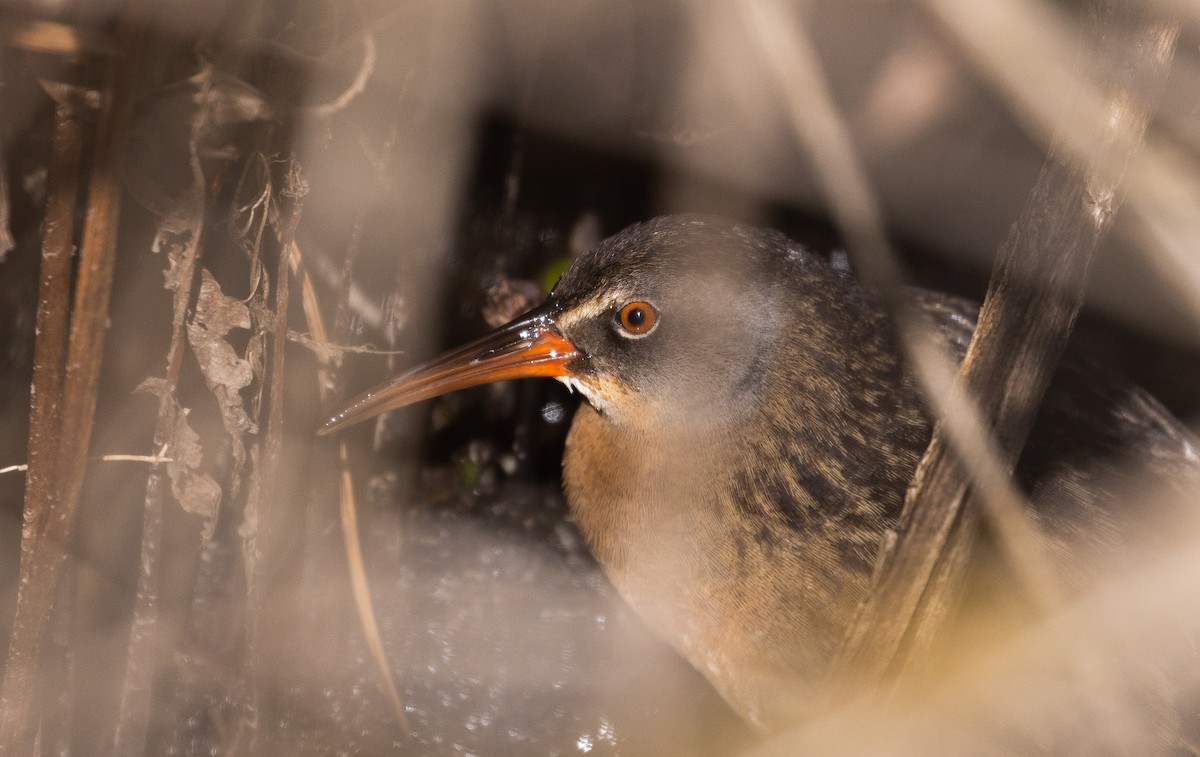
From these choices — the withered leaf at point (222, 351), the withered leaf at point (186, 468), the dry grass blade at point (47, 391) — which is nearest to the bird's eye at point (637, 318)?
the withered leaf at point (222, 351)

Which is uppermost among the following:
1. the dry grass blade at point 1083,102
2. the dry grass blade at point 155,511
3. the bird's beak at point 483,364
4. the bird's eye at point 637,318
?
the dry grass blade at point 1083,102

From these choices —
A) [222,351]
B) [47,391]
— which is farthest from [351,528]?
[47,391]

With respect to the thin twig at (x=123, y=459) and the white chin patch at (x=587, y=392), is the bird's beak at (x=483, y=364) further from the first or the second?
the thin twig at (x=123, y=459)

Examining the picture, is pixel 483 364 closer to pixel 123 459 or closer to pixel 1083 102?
pixel 123 459

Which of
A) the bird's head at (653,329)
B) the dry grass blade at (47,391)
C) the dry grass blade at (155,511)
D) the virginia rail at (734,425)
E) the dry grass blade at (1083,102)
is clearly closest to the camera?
the dry grass blade at (1083,102)

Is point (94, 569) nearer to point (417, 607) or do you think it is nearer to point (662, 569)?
point (417, 607)

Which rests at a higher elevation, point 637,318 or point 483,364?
point 637,318

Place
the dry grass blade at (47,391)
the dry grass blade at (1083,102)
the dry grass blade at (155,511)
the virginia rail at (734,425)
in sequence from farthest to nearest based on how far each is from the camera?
the virginia rail at (734,425)
the dry grass blade at (155,511)
the dry grass blade at (47,391)
the dry grass blade at (1083,102)

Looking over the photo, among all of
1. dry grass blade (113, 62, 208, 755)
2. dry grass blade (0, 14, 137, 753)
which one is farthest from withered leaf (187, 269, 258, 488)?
dry grass blade (0, 14, 137, 753)
